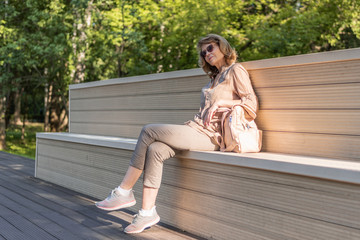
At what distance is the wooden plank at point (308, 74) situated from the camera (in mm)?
2637

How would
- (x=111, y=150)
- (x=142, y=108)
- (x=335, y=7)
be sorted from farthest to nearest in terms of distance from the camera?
(x=335, y=7) → (x=142, y=108) → (x=111, y=150)

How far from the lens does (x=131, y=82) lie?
4.92m

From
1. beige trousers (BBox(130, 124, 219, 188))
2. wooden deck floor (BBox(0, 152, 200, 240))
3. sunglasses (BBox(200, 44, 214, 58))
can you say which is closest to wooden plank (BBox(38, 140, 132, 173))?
wooden deck floor (BBox(0, 152, 200, 240))

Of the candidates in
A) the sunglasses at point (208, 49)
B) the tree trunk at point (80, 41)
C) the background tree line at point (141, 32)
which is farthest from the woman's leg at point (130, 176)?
the tree trunk at point (80, 41)

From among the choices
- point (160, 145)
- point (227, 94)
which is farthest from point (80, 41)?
point (160, 145)

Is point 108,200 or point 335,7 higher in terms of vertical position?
point 335,7

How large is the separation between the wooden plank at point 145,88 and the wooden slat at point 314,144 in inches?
34.3

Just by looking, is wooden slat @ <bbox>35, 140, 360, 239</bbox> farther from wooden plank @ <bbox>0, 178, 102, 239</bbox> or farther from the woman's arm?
wooden plank @ <bbox>0, 178, 102, 239</bbox>

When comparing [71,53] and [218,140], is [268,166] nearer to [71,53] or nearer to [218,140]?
[218,140]

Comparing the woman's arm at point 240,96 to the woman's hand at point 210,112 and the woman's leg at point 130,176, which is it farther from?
the woman's leg at point 130,176

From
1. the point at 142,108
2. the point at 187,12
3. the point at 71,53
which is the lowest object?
the point at 142,108

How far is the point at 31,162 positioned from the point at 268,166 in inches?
250

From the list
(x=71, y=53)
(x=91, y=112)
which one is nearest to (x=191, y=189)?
(x=91, y=112)

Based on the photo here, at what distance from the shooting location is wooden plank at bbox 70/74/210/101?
12.8 feet
